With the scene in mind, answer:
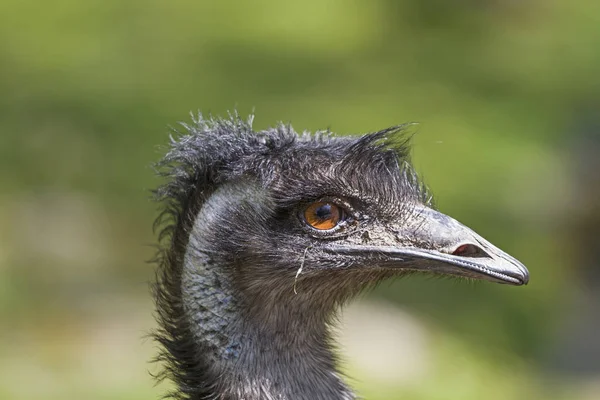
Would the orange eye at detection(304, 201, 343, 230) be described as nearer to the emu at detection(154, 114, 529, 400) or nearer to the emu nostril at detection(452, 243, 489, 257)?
the emu at detection(154, 114, 529, 400)

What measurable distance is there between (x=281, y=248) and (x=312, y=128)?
544cm

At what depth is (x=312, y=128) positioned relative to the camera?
8.37m

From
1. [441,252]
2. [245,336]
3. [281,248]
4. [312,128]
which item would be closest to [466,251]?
[441,252]

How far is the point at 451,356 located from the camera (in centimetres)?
656

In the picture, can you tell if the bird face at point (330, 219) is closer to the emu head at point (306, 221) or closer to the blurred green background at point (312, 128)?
the emu head at point (306, 221)

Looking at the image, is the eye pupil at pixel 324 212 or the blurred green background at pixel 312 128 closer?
the eye pupil at pixel 324 212

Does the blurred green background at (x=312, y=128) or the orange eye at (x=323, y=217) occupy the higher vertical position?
the blurred green background at (x=312, y=128)

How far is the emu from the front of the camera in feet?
9.64

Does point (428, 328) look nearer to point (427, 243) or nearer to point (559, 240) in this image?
point (559, 240)

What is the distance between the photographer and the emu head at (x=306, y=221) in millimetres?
2908

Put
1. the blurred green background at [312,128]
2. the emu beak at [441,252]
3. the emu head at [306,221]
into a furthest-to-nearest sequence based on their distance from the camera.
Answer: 1. the blurred green background at [312,128]
2. the emu head at [306,221]
3. the emu beak at [441,252]

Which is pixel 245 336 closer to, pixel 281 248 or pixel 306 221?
pixel 281 248

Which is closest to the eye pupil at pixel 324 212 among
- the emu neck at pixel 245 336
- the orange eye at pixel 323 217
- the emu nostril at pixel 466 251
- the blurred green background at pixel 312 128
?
the orange eye at pixel 323 217

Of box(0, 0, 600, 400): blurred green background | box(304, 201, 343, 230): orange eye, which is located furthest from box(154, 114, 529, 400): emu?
box(0, 0, 600, 400): blurred green background
